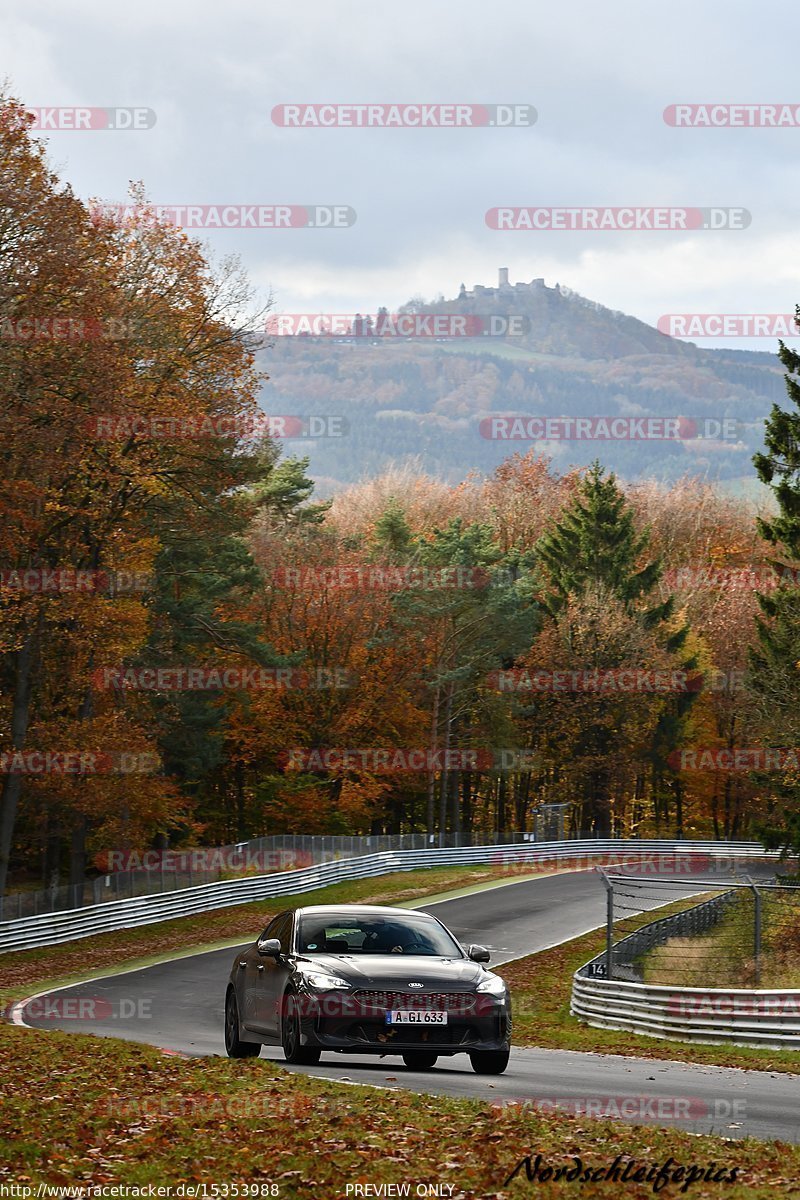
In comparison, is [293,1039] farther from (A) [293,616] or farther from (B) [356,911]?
(A) [293,616]

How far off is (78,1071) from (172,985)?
54.2 ft

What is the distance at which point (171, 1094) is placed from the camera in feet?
37.8

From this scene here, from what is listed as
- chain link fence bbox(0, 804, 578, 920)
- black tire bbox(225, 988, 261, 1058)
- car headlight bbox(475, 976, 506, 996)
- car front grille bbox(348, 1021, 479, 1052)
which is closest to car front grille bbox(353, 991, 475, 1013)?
car front grille bbox(348, 1021, 479, 1052)

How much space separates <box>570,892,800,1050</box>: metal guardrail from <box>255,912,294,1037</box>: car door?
688 cm

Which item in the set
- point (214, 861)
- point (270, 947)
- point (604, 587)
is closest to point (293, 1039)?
point (270, 947)

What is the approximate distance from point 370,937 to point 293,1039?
128 centimetres

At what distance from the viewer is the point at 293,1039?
45.5 ft

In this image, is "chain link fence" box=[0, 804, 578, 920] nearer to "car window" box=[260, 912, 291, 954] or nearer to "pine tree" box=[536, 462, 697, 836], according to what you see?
"pine tree" box=[536, 462, 697, 836]

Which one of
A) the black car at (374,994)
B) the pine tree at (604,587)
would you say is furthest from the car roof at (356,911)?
the pine tree at (604,587)

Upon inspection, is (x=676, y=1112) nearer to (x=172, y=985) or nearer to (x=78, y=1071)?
(x=78, y=1071)

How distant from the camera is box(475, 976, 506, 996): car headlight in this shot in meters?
13.8

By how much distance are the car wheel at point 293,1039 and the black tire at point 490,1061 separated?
57.1 inches

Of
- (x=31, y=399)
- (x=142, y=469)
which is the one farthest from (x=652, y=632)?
(x=31, y=399)

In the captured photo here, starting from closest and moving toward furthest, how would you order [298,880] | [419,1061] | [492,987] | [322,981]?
1. [322,981]
2. [492,987]
3. [419,1061]
4. [298,880]
